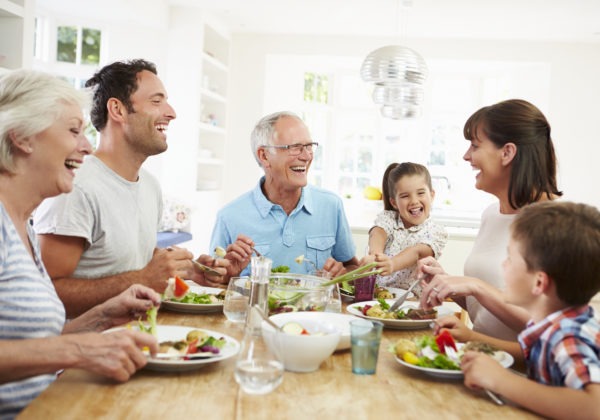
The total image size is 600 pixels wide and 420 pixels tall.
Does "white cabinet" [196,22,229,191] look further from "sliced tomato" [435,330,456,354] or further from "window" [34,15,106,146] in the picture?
"sliced tomato" [435,330,456,354]

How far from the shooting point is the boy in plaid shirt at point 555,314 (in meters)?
1.17

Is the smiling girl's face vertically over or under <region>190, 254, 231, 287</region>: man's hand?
over

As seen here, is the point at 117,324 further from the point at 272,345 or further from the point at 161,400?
the point at 272,345

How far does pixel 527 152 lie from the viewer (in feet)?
6.69

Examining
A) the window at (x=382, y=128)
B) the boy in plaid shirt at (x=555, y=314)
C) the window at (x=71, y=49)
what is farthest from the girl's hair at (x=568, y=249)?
the window at (x=382, y=128)

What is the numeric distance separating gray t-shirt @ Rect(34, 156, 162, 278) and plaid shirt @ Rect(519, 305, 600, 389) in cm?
145

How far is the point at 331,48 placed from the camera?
8.68 meters

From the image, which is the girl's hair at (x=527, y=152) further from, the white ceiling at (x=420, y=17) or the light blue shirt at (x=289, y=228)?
the white ceiling at (x=420, y=17)

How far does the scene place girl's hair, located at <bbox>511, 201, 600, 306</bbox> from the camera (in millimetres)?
1252

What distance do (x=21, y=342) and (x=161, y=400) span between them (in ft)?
1.08

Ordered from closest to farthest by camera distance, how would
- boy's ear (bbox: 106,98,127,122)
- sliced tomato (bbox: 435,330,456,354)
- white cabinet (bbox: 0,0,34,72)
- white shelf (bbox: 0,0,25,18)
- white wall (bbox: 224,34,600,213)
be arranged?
1. sliced tomato (bbox: 435,330,456,354)
2. boy's ear (bbox: 106,98,127,122)
3. white shelf (bbox: 0,0,25,18)
4. white cabinet (bbox: 0,0,34,72)
5. white wall (bbox: 224,34,600,213)

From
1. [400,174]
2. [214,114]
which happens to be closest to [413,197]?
[400,174]

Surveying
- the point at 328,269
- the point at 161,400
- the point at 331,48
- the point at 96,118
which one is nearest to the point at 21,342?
the point at 161,400

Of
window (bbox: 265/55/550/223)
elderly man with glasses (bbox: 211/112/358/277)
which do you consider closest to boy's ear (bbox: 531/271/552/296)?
elderly man with glasses (bbox: 211/112/358/277)
